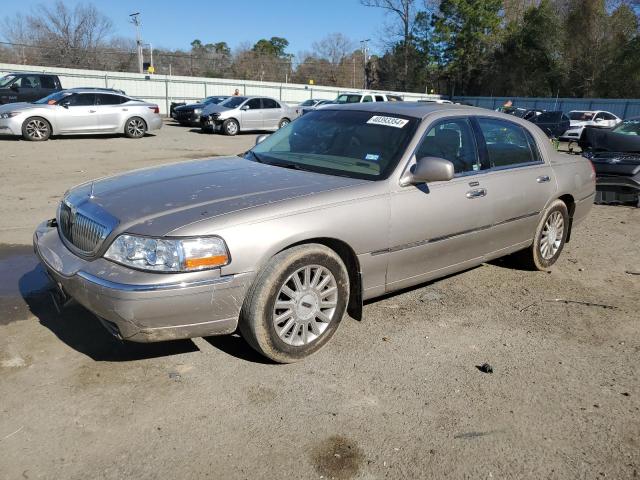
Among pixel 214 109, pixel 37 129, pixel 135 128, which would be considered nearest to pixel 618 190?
pixel 135 128

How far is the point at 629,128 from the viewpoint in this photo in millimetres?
9773

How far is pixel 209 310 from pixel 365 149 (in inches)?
70.9

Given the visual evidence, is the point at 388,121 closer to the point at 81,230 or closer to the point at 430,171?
the point at 430,171

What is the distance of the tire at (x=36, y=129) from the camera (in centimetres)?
1482

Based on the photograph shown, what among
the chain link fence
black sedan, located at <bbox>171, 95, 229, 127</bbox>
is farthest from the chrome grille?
the chain link fence

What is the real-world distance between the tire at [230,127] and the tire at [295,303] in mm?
17680

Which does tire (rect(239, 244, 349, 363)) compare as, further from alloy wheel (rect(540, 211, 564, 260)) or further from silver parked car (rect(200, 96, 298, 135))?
silver parked car (rect(200, 96, 298, 135))

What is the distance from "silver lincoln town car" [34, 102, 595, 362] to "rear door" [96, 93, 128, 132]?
1303cm

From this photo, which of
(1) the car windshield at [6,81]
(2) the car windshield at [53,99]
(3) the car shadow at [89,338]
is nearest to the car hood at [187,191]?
(3) the car shadow at [89,338]

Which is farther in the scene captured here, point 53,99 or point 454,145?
point 53,99

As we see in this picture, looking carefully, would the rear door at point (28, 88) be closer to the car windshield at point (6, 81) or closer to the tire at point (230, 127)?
the car windshield at point (6, 81)

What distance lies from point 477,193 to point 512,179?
0.60 metres

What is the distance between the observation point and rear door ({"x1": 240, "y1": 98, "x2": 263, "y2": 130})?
20827 millimetres

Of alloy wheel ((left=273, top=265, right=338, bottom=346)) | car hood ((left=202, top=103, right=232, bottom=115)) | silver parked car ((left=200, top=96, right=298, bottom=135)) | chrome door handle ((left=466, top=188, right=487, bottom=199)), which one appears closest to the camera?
alloy wheel ((left=273, top=265, right=338, bottom=346))
